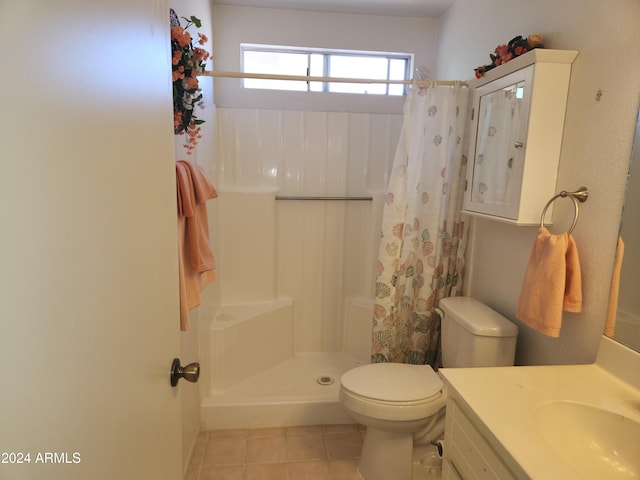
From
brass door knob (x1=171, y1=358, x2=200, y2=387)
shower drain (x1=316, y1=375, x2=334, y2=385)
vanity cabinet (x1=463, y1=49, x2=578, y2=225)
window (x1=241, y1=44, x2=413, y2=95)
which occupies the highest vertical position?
window (x1=241, y1=44, x2=413, y2=95)

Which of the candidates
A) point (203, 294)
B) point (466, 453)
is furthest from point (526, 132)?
point (203, 294)

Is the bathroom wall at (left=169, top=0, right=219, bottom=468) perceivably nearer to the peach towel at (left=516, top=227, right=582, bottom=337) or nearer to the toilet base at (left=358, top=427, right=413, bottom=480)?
the toilet base at (left=358, top=427, right=413, bottom=480)

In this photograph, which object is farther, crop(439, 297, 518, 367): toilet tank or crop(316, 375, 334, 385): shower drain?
crop(316, 375, 334, 385): shower drain

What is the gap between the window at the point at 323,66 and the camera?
8.95 feet

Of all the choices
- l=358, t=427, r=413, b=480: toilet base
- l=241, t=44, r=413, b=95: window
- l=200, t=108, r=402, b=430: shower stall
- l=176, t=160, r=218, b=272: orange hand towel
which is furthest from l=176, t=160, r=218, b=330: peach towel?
l=241, t=44, r=413, b=95: window

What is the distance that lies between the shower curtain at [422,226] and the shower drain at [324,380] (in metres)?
0.52

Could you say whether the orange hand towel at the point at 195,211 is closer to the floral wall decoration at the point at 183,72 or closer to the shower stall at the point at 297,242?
the floral wall decoration at the point at 183,72

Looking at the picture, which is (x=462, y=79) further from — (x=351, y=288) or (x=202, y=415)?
(x=202, y=415)

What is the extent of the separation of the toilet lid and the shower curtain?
27 cm

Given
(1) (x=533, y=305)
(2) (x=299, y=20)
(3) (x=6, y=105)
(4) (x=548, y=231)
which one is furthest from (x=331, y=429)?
(2) (x=299, y=20)

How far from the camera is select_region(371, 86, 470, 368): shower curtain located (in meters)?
2.14

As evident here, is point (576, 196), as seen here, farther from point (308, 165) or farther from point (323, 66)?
point (323, 66)

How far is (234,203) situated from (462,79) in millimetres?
1638

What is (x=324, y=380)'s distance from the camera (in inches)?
105
